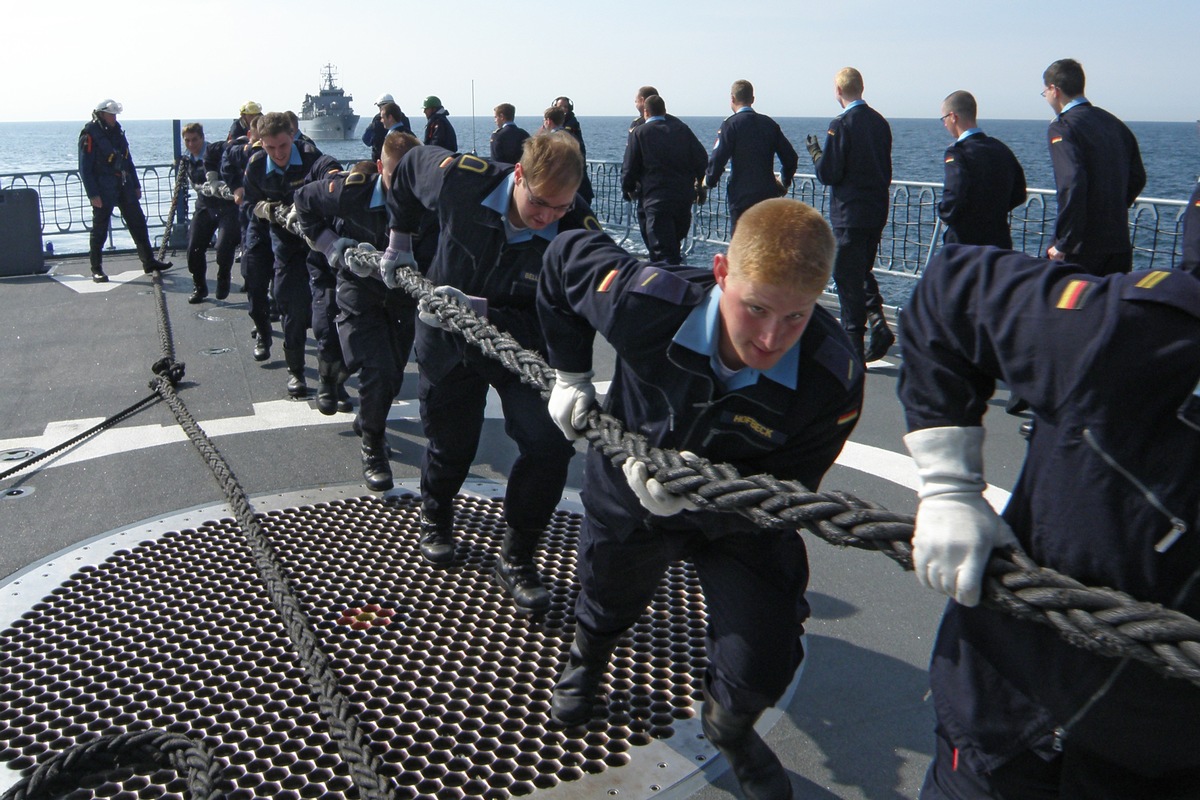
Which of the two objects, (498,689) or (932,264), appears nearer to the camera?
(932,264)

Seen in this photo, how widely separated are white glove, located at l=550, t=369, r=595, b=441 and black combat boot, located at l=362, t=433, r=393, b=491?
219 cm

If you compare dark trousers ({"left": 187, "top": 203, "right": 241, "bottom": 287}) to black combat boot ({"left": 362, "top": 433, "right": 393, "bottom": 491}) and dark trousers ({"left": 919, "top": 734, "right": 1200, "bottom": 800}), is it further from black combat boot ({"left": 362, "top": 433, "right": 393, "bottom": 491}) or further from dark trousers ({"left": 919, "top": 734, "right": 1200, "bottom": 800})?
dark trousers ({"left": 919, "top": 734, "right": 1200, "bottom": 800})

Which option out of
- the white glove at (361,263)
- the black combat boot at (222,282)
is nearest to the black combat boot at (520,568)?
the white glove at (361,263)

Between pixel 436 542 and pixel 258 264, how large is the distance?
13.2 ft

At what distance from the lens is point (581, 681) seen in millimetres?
2996

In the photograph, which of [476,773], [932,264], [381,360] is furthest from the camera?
[381,360]

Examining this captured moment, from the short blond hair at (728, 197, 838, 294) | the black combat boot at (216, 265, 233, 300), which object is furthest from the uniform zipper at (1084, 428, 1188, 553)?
the black combat boot at (216, 265, 233, 300)

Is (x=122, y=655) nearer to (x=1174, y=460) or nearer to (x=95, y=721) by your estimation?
(x=95, y=721)

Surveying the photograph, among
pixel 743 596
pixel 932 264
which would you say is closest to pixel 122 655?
pixel 743 596

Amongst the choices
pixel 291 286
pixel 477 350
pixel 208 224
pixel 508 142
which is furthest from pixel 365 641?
pixel 508 142

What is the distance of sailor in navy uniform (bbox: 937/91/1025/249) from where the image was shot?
7020 mm

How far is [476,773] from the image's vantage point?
2752 mm

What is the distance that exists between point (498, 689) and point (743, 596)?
1.00 metres

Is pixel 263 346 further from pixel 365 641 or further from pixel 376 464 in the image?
pixel 365 641
